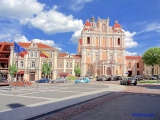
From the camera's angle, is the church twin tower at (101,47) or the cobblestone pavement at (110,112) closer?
the cobblestone pavement at (110,112)

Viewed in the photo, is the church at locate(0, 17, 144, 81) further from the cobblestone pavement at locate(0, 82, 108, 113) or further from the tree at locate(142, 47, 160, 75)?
the cobblestone pavement at locate(0, 82, 108, 113)

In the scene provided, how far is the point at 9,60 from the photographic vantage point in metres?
63.8

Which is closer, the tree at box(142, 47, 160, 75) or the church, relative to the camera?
the tree at box(142, 47, 160, 75)

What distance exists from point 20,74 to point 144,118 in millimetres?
60460

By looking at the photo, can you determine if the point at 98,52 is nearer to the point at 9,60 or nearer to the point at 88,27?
the point at 88,27

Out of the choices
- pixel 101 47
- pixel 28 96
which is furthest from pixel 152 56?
pixel 28 96

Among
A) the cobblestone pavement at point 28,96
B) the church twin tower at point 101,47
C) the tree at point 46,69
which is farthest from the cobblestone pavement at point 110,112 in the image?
the church twin tower at point 101,47

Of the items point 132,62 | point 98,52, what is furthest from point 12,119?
point 132,62

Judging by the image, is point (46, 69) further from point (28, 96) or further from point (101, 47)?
point (28, 96)

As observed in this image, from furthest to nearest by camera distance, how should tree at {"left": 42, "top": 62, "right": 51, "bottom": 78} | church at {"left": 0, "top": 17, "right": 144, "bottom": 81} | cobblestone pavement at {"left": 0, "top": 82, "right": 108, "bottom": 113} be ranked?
church at {"left": 0, "top": 17, "right": 144, "bottom": 81}, tree at {"left": 42, "top": 62, "right": 51, "bottom": 78}, cobblestone pavement at {"left": 0, "top": 82, "right": 108, "bottom": 113}

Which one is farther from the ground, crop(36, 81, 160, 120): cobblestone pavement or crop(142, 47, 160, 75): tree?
crop(142, 47, 160, 75): tree

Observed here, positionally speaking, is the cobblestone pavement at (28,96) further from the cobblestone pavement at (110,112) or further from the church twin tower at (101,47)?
the church twin tower at (101,47)

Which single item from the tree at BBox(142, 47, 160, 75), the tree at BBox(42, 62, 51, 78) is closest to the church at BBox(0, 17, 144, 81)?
the tree at BBox(42, 62, 51, 78)

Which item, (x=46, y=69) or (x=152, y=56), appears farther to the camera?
(x=152, y=56)
